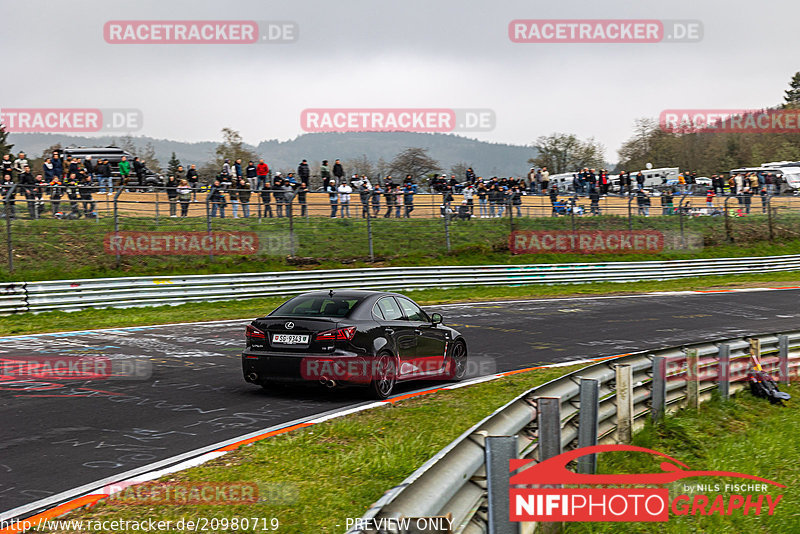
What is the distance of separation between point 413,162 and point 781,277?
3428 cm

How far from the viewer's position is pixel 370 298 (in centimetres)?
1059

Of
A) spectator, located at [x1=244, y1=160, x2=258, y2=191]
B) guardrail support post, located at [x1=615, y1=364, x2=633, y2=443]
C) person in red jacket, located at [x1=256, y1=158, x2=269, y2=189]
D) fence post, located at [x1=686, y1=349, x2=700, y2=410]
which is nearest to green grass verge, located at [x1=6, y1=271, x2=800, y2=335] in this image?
spectator, located at [x1=244, y1=160, x2=258, y2=191]

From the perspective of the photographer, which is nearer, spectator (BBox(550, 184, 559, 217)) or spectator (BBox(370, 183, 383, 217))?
spectator (BBox(370, 183, 383, 217))

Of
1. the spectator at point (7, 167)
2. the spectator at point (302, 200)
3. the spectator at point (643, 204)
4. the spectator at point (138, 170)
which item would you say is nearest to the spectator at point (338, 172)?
the spectator at point (302, 200)

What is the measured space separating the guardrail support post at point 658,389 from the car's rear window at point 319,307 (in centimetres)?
380

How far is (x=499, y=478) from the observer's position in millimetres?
4281

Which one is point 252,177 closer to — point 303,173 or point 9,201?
point 303,173

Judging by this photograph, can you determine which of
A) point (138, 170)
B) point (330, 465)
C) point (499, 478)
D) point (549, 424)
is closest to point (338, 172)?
point (138, 170)

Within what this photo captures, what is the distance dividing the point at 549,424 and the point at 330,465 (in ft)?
6.95

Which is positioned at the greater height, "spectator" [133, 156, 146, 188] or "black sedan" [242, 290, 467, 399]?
"spectator" [133, 156, 146, 188]

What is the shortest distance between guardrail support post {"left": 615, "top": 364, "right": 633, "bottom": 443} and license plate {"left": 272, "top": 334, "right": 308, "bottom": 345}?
3.80 metres

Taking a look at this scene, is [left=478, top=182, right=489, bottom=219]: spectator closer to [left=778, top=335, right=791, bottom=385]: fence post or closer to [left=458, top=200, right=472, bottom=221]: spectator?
[left=458, top=200, right=472, bottom=221]: spectator

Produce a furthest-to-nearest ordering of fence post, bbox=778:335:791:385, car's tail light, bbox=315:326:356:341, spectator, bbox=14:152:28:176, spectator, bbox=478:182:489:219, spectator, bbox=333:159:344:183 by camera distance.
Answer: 1. spectator, bbox=478:182:489:219
2. spectator, bbox=333:159:344:183
3. spectator, bbox=14:152:28:176
4. fence post, bbox=778:335:791:385
5. car's tail light, bbox=315:326:356:341

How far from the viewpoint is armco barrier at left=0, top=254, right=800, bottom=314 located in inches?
778
